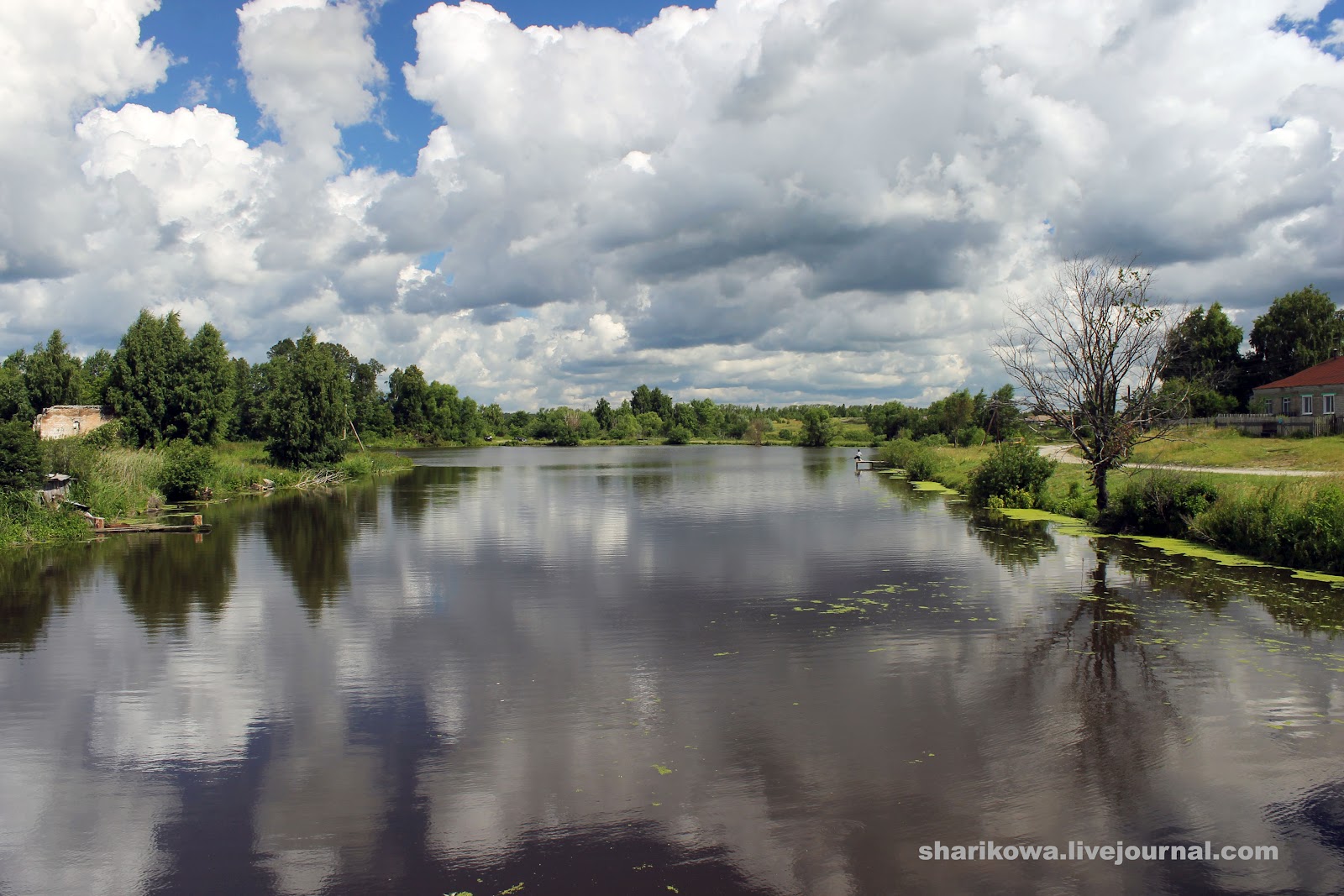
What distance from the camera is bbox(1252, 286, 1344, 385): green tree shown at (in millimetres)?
61188

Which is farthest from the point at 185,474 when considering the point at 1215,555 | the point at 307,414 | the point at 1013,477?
the point at 1215,555

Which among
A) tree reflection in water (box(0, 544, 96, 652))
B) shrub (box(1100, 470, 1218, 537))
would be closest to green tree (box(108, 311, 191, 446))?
tree reflection in water (box(0, 544, 96, 652))

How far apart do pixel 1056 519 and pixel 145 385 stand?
4338 cm

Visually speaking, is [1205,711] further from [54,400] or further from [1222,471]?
[54,400]

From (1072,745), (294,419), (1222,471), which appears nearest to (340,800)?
(1072,745)

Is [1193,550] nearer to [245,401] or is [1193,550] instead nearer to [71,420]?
[71,420]

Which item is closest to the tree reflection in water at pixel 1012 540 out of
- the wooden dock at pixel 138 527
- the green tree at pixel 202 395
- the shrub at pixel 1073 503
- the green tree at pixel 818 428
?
the shrub at pixel 1073 503

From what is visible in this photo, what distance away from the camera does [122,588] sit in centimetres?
1639

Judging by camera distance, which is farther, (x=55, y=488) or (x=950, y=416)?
(x=950, y=416)

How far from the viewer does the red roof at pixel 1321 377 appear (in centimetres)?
4578

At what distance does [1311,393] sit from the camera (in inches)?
1871

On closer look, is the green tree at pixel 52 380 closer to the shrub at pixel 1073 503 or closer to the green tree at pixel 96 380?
the green tree at pixel 96 380

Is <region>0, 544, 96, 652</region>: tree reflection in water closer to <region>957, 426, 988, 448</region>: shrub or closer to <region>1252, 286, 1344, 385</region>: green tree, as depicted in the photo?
<region>957, 426, 988, 448</region>: shrub

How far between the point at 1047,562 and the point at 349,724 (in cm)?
1562
